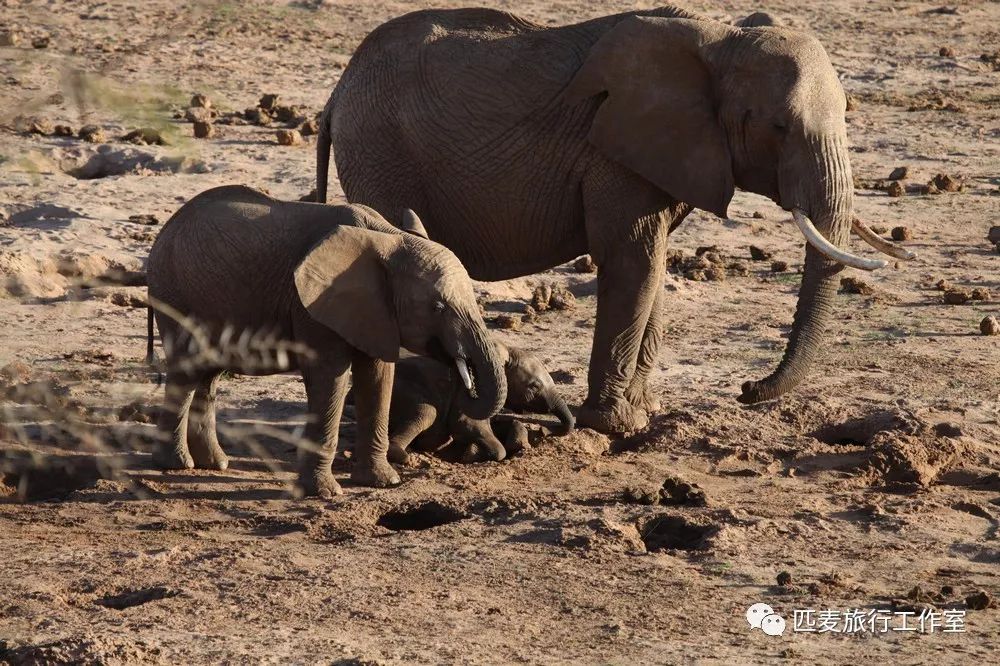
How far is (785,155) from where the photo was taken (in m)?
8.88

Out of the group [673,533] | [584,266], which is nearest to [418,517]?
[673,533]

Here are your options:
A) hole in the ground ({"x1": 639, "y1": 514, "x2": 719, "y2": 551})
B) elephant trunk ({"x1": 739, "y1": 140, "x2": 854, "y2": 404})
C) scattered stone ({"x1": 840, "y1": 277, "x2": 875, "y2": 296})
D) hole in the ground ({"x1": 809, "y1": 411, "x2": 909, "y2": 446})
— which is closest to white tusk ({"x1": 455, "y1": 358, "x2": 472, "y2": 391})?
hole in the ground ({"x1": 639, "y1": 514, "x2": 719, "y2": 551})

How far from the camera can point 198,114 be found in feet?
49.3

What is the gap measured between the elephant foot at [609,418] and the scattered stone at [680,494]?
1010 millimetres

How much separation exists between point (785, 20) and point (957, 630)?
15.1 metres

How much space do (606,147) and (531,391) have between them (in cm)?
135

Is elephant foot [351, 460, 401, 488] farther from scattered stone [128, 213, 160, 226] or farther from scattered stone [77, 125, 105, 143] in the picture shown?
scattered stone [77, 125, 105, 143]

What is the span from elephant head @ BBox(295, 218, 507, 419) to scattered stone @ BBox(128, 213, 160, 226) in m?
4.87

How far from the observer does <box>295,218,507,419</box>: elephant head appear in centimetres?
817

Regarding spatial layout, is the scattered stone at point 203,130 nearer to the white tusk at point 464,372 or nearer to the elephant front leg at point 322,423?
the elephant front leg at point 322,423

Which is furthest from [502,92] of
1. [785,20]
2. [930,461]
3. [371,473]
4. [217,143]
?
[785,20]

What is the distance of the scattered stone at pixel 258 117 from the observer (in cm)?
1540

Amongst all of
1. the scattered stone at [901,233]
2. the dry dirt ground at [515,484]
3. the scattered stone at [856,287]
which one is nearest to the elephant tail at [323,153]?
the dry dirt ground at [515,484]

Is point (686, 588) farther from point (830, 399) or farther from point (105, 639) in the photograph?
point (830, 399)
